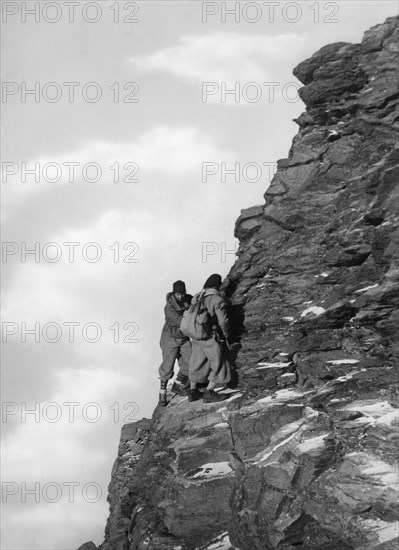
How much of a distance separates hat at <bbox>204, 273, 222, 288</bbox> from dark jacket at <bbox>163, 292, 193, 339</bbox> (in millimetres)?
1251

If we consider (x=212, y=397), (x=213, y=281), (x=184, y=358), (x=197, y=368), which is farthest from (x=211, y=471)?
(x=213, y=281)

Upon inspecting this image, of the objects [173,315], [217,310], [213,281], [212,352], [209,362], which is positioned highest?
[213,281]

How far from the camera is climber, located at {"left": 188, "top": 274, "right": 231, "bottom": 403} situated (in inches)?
850

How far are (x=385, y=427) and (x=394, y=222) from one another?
17.5 ft

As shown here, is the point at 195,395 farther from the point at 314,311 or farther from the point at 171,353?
the point at 314,311

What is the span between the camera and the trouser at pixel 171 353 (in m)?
23.8

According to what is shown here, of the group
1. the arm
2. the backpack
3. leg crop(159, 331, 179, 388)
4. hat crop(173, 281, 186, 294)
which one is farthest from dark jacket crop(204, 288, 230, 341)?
leg crop(159, 331, 179, 388)

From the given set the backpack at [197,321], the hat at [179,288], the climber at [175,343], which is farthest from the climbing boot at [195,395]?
the hat at [179,288]

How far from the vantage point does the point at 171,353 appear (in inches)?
939

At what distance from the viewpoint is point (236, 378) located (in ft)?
71.3

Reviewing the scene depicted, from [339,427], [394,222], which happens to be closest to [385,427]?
[339,427]

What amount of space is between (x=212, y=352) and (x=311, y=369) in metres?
3.18

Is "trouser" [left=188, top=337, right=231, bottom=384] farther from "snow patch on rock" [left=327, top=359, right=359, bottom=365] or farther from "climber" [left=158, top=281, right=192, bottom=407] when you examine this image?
"snow patch on rock" [left=327, top=359, right=359, bottom=365]

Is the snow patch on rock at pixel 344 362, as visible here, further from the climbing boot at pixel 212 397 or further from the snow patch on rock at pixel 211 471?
the snow patch on rock at pixel 211 471
